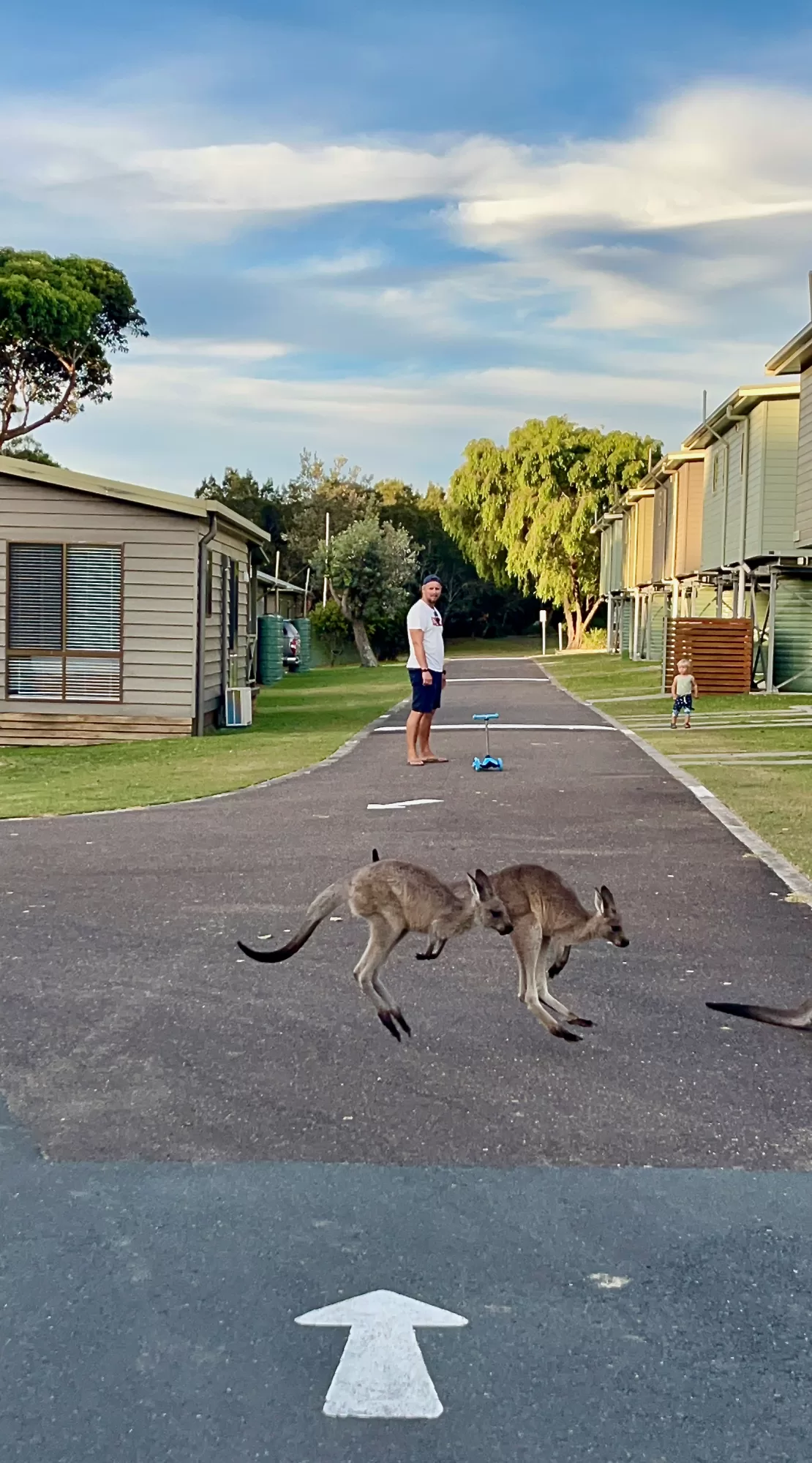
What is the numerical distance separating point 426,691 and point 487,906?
456 inches

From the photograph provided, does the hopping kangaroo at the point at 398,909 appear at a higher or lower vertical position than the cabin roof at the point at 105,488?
lower

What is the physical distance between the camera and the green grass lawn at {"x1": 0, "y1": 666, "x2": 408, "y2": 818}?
14727 mm

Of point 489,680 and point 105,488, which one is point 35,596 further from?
point 489,680

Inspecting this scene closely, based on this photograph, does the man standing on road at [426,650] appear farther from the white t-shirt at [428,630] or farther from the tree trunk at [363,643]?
the tree trunk at [363,643]

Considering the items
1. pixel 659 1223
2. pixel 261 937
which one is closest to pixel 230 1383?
pixel 659 1223

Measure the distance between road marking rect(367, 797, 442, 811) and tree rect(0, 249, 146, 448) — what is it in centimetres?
4200

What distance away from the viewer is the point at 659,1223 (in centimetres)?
419

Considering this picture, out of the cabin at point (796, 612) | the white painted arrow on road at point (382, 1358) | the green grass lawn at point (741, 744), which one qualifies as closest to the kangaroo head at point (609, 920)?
the white painted arrow on road at point (382, 1358)

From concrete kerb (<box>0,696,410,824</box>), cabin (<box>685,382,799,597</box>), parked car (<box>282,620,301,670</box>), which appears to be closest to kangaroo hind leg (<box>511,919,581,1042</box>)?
concrete kerb (<box>0,696,410,824</box>)

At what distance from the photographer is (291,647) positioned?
5453 centimetres

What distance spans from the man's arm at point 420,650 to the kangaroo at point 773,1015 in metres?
9.59

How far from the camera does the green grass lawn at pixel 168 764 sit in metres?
14.7

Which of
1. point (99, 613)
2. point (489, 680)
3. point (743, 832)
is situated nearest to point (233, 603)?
point (99, 613)

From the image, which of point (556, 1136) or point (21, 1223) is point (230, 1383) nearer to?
point (21, 1223)
